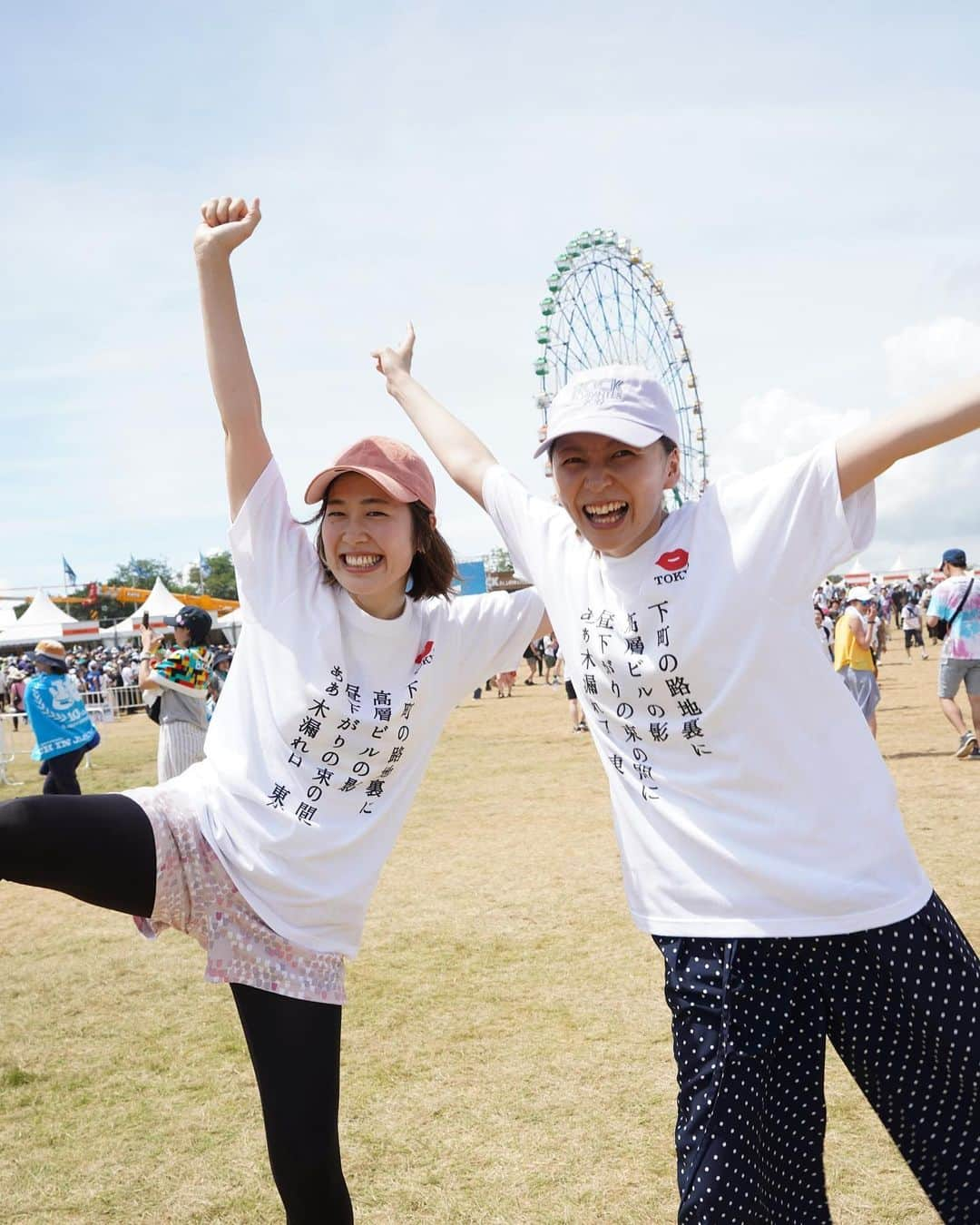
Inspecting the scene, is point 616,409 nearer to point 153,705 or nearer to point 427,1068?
point 427,1068

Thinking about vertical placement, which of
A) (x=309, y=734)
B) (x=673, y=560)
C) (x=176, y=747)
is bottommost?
(x=176, y=747)

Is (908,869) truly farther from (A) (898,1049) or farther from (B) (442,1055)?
(B) (442,1055)

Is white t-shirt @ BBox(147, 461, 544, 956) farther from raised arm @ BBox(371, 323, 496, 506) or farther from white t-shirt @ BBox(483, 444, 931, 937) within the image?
white t-shirt @ BBox(483, 444, 931, 937)

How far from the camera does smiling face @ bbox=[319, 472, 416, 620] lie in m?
2.66

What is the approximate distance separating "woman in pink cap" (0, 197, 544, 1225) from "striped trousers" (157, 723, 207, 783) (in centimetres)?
593

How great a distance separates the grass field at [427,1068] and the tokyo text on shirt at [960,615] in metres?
2.69

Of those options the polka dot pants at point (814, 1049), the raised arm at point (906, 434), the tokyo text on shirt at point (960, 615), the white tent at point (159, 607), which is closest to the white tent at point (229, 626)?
the white tent at point (159, 607)

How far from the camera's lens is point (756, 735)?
2109mm

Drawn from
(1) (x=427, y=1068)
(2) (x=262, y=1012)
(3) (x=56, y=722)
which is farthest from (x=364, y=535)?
(3) (x=56, y=722)

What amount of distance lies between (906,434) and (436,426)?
4.68 ft

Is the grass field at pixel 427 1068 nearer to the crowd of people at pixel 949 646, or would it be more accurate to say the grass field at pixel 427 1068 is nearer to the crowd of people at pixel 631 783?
the crowd of people at pixel 631 783

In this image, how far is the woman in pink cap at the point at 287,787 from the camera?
2.48 metres

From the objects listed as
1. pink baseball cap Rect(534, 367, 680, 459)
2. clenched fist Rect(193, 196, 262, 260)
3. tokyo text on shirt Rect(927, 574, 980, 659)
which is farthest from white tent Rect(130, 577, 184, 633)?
pink baseball cap Rect(534, 367, 680, 459)

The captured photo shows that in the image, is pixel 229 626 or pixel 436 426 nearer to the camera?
pixel 436 426
